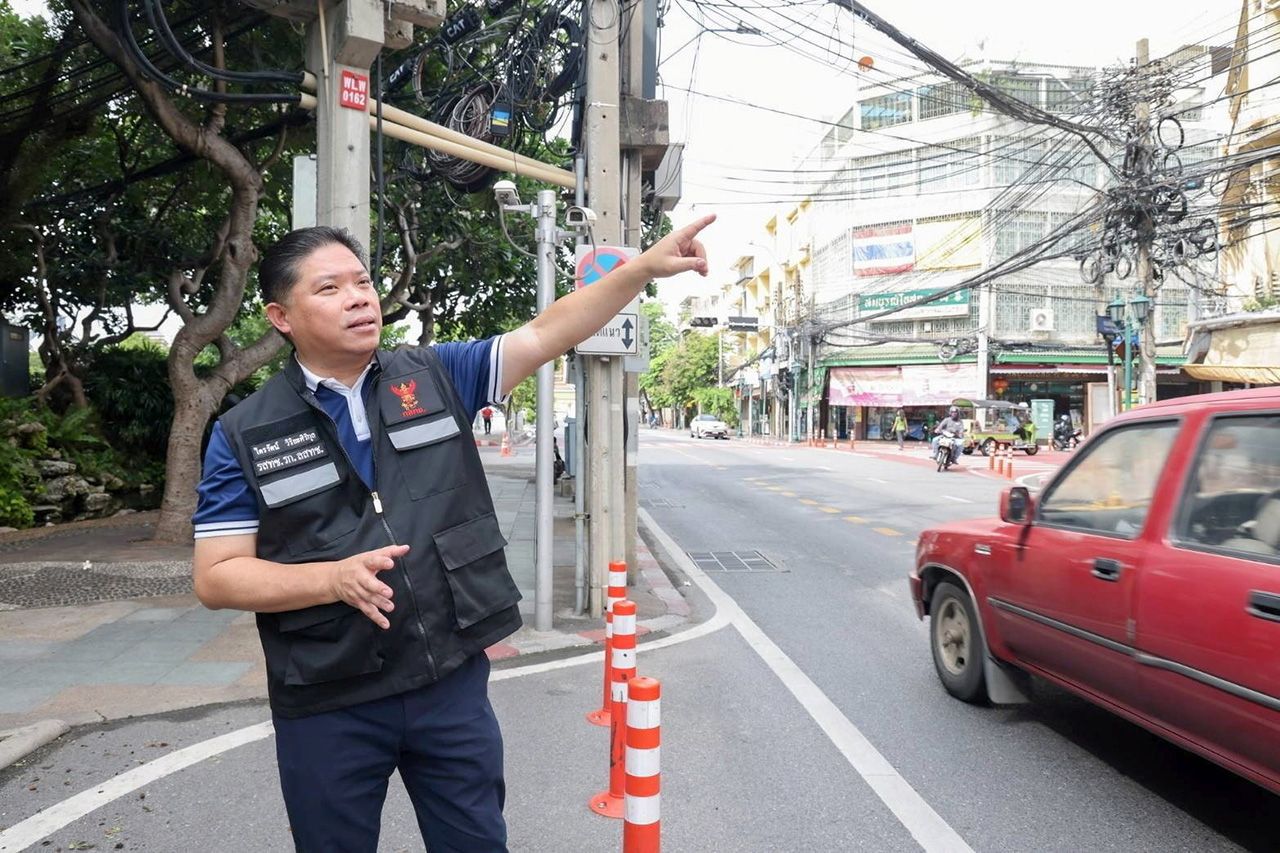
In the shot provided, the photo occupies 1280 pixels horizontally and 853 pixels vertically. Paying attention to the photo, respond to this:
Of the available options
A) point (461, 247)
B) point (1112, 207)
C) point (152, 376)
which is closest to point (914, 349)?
point (1112, 207)

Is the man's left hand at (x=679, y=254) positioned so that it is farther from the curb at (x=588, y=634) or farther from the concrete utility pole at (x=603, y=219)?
the concrete utility pole at (x=603, y=219)

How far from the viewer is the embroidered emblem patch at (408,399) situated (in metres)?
1.96

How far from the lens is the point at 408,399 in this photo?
A: 198 cm

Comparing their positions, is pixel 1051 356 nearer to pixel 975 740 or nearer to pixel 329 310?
pixel 975 740

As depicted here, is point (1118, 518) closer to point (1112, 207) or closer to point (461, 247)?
point (461, 247)

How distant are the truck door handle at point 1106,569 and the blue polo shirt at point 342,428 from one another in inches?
103

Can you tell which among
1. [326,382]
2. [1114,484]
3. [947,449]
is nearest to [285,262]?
[326,382]

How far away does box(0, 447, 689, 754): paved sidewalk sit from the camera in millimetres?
5145

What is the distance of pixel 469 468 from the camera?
1.99 meters

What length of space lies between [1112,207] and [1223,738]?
1757 cm

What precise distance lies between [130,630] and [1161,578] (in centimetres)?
659

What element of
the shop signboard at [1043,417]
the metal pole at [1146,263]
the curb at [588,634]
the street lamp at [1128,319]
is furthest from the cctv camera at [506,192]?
the shop signboard at [1043,417]

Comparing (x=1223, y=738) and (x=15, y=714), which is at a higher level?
(x=1223, y=738)

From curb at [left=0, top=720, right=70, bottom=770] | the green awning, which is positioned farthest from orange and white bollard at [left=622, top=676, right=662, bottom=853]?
the green awning
